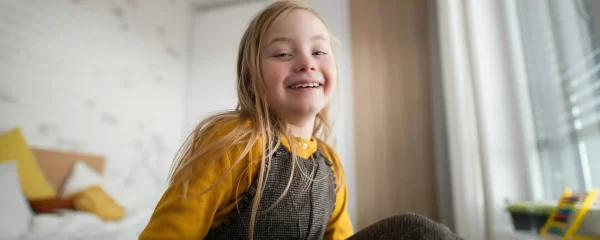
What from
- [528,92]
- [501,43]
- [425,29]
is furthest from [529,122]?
[425,29]

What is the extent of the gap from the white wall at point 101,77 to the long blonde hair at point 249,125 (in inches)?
53.8

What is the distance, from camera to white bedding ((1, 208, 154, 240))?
5.08ft

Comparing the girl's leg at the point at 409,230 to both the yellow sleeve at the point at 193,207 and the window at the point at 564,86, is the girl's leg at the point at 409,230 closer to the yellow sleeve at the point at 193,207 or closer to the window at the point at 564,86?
the yellow sleeve at the point at 193,207

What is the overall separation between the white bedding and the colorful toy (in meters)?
1.96

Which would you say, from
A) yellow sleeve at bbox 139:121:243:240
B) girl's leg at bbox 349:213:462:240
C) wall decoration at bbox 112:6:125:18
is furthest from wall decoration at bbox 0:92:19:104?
girl's leg at bbox 349:213:462:240

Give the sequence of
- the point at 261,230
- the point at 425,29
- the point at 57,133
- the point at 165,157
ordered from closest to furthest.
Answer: the point at 261,230, the point at 57,133, the point at 425,29, the point at 165,157

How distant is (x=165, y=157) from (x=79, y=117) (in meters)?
0.80

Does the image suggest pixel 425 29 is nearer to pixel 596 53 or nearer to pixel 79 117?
pixel 596 53

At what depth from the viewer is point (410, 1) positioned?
2.32 meters

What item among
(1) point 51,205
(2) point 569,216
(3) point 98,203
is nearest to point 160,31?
(3) point 98,203

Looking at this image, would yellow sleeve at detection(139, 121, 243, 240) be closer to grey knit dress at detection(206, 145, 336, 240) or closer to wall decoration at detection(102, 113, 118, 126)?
grey knit dress at detection(206, 145, 336, 240)

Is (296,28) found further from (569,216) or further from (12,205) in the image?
(12,205)

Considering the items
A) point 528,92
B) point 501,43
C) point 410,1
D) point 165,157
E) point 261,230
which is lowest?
point 261,230

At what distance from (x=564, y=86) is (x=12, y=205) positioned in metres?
2.23
